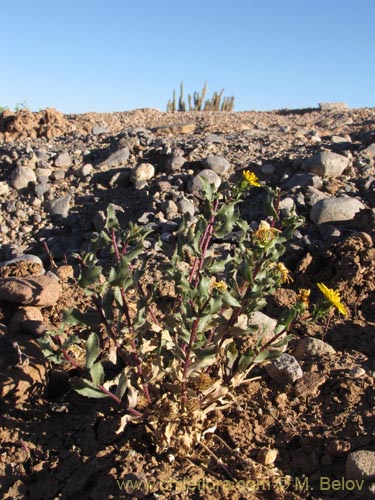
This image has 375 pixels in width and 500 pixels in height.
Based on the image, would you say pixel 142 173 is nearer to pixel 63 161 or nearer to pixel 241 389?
pixel 63 161

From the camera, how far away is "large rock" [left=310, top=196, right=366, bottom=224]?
455cm

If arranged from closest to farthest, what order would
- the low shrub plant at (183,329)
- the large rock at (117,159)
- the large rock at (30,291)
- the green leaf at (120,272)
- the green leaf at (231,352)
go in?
the green leaf at (120,272) → the low shrub plant at (183,329) → the green leaf at (231,352) → the large rock at (30,291) → the large rock at (117,159)

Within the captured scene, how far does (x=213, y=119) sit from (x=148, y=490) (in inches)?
369

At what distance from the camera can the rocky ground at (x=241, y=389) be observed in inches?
91.0

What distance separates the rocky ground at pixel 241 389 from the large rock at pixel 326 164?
1 centimetres

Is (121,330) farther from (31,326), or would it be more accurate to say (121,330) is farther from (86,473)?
(31,326)

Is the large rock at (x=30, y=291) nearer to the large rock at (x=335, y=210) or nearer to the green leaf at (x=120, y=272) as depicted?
the green leaf at (x=120, y=272)

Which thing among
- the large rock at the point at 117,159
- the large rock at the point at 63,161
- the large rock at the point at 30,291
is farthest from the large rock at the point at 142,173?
the large rock at the point at 30,291

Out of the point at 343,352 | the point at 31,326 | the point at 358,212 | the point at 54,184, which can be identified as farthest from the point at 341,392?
the point at 54,184

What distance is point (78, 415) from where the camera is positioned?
2.73 meters

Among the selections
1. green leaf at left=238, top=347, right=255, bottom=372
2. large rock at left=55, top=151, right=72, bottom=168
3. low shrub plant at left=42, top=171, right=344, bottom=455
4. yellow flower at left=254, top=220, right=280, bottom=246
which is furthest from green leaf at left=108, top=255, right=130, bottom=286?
large rock at left=55, top=151, right=72, bottom=168

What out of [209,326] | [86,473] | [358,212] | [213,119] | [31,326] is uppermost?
[213,119]

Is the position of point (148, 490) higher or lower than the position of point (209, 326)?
lower

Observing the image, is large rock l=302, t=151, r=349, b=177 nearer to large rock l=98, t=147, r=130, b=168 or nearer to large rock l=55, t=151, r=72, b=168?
large rock l=98, t=147, r=130, b=168
